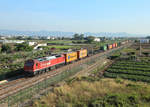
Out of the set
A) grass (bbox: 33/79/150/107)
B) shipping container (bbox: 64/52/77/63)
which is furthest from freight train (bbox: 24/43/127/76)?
grass (bbox: 33/79/150/107)

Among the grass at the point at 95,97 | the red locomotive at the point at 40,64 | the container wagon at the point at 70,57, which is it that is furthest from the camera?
the container wagon at the point at 70,57

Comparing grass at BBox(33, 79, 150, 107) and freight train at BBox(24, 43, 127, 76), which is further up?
freight train at BBox(24, 43, 127, 76)

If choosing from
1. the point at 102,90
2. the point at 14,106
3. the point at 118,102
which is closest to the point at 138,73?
the point at 102,90

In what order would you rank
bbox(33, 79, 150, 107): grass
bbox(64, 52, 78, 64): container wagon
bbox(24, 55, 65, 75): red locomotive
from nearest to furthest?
bbox(33, 79, 150, 107): grass < bbox(24, 55, 65, 75): red locomotive < bbox(64, 52, 78, 64): container wagon

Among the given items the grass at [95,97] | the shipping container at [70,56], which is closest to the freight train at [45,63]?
the shipping container at [70,56]

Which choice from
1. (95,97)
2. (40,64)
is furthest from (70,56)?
(95,97)

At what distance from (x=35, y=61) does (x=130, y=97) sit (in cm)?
1805

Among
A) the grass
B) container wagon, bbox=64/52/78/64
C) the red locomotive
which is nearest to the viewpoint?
the grass

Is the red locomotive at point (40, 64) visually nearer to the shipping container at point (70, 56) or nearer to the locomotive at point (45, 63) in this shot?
the locomotive at point (45, 63)

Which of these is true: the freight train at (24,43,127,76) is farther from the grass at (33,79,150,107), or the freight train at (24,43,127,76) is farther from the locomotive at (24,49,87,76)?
the grass at (33,79,150,107)

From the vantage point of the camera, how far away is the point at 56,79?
24.5 metres

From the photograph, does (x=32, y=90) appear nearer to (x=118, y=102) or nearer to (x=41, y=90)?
(x=41, y=90)

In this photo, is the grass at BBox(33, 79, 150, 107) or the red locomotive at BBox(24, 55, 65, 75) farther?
the red locomotive at BBox(24, 55, 65, 75)

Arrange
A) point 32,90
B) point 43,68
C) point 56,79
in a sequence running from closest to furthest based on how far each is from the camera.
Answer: point 32,90 → point 56,79 → point 43,68
